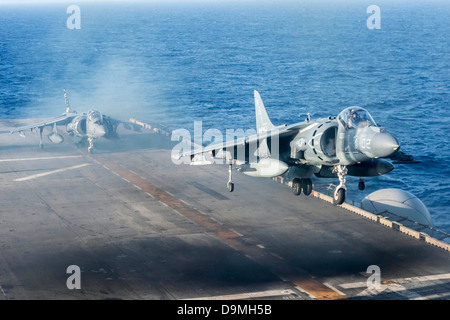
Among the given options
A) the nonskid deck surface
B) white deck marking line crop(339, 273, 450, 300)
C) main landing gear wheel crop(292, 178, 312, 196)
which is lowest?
white deck marking line crop(339, 273, 450, 300)

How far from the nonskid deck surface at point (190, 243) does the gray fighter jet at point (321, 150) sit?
13.8 ft

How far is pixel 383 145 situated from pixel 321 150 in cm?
453

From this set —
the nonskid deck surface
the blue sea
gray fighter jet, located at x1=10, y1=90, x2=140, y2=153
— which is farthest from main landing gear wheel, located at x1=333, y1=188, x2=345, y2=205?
gray fighter jet, located at x1=10, y1=90, x2=140, y2=153

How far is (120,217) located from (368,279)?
709 inches

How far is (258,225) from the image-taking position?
1563 inches

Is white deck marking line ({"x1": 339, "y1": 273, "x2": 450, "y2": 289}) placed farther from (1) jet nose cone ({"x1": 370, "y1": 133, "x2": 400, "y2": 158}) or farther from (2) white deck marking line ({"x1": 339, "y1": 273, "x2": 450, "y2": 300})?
(1) jet nose cone ({"x1": 370, "y1": 133, "x2": 400, "y2": 158})

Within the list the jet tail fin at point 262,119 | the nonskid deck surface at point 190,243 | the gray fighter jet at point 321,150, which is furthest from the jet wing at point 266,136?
the jet tail fin at point 262,119

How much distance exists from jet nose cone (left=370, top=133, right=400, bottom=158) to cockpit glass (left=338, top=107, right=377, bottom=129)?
5.13 feet

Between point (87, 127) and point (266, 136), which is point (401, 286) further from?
point (87, 127)

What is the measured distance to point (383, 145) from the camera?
2842 cm

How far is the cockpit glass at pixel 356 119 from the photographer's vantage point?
100.0ft

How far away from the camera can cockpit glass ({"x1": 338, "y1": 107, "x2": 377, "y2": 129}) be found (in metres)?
30.5
